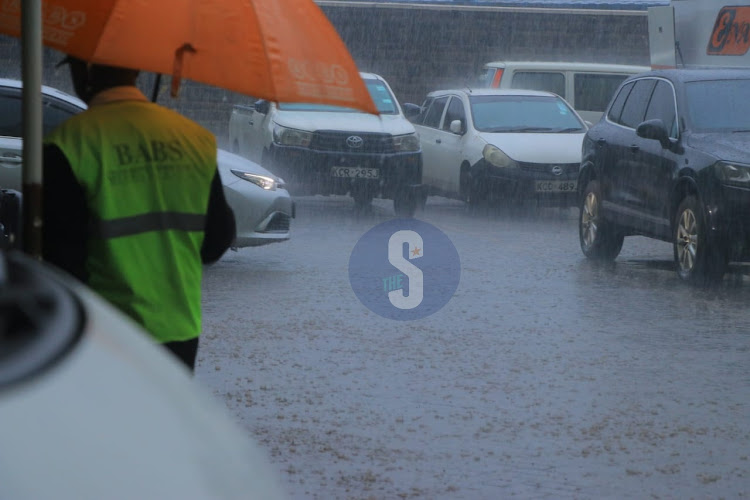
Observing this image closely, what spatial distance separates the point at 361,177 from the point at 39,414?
629 inches

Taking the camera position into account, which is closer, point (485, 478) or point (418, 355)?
point (485, 478)

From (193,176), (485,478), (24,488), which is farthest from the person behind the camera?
(485,478)

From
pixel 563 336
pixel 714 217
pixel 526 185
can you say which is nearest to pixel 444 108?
pixel 526 185

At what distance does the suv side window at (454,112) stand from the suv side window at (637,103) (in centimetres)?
566

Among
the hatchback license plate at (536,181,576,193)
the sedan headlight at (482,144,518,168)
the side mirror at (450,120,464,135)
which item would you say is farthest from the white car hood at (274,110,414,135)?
the hatchback license plate at (536,181,576,193)

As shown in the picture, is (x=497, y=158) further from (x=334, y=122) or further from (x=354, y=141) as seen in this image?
(x=334, y=122)

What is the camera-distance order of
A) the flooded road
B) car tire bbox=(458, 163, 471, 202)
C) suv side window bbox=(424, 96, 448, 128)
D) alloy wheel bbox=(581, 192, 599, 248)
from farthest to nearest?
1. suv side window bbox=(424, 96, 448, 128)
2. car tire bbox=(458, 163, 471, 202)
3. alloy wheel bbox=(581, 192, 599, 248)
4. the flooded road

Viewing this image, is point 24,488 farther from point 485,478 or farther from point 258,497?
point 485,478

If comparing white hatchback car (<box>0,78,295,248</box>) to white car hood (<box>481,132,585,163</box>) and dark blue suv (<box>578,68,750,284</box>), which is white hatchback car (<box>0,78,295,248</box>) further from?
white car hood (<box>481,132,585,163</box>)

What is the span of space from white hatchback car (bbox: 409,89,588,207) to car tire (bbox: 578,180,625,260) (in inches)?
156

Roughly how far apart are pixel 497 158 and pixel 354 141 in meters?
1.80

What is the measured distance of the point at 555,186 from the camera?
1738 centimetres

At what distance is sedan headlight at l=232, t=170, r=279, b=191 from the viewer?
11812mm

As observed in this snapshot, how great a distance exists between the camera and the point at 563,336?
29.3 feet
